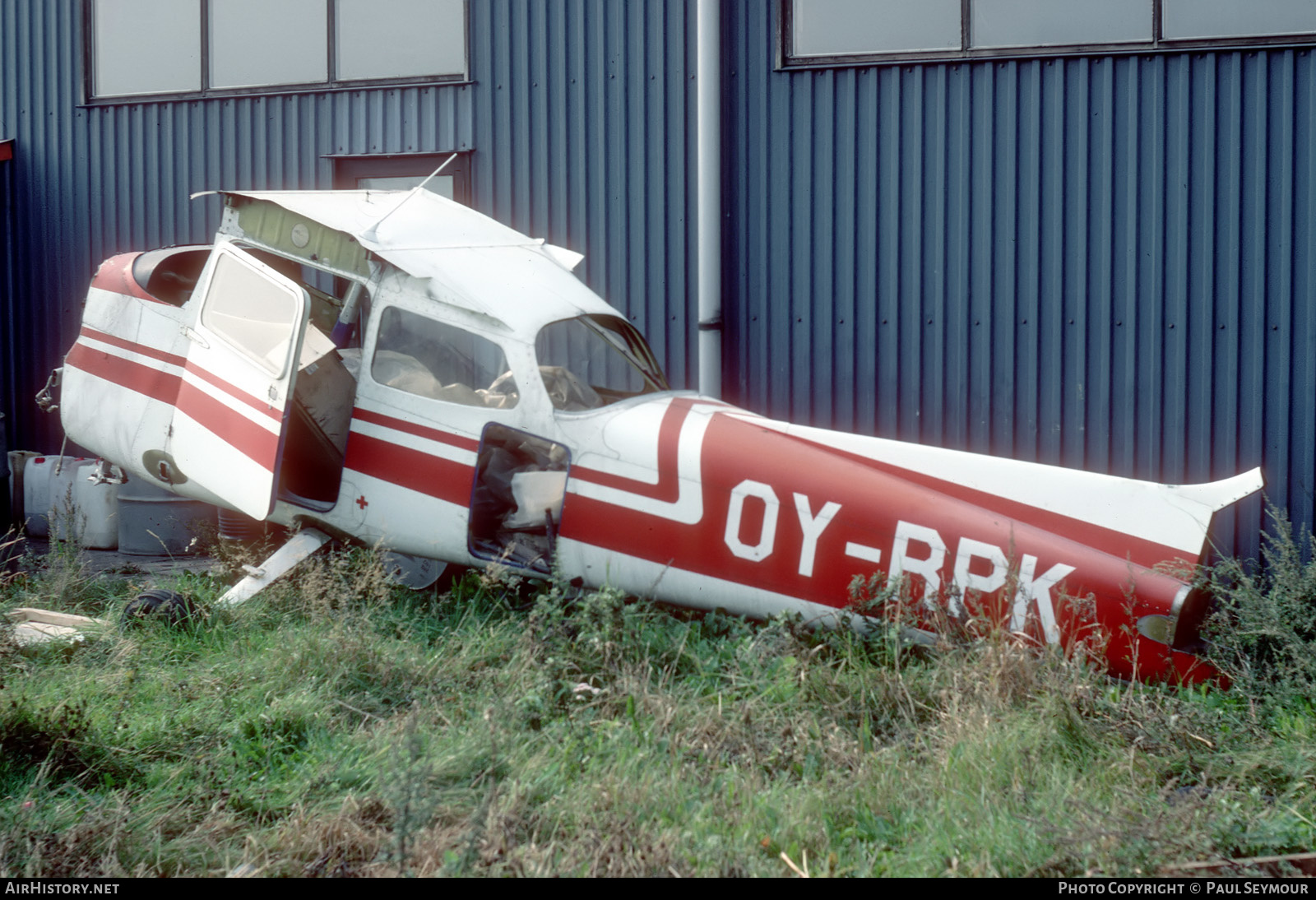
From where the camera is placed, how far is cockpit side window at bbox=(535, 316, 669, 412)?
17.9ft

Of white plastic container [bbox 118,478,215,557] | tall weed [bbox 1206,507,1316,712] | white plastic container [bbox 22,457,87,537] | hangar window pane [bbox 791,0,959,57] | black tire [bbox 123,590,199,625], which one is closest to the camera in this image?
tall weed [bbox 1206,507,1316,712]

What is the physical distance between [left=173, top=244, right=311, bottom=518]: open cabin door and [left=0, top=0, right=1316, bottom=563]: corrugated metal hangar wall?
2.79 meters

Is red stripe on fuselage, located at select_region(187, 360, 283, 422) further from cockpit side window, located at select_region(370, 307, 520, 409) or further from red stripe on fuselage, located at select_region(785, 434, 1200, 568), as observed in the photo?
red stripe on fuselage, located at select_region(785, 434, 1200, 568)

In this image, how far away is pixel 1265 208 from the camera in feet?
22.3

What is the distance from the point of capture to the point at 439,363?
5.48m

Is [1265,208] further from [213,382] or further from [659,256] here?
[213,382]

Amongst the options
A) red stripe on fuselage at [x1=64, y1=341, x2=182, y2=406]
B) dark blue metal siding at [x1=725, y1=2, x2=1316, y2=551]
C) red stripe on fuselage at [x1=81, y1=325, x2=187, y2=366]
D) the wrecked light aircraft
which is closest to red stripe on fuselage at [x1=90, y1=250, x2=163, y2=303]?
the wrecked light aircraft

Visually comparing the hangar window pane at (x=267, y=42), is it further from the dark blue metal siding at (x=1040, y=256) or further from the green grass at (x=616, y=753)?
the green grass at (x=616, y=753)

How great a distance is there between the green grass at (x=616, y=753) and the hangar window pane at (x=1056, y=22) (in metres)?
3.95

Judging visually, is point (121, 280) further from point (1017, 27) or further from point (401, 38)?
point (1017, 27)

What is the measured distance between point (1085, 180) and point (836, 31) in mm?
1958

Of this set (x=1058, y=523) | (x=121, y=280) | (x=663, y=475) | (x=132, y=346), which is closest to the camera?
(x=1058, y=523)

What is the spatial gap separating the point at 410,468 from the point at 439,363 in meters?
0.56

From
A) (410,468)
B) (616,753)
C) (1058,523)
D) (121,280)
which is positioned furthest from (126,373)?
(1058,523)
